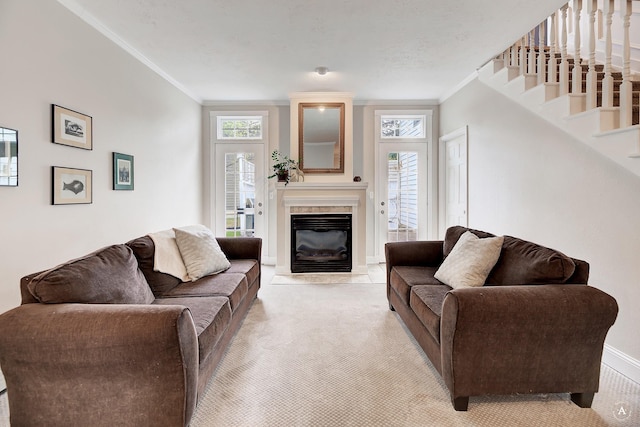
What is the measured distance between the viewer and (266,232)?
534cm

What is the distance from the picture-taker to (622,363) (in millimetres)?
2127

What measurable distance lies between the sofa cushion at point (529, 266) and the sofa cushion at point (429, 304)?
1.27ft

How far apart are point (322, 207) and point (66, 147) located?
3.02 meters

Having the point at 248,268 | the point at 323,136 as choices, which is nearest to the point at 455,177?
the point at 323,136

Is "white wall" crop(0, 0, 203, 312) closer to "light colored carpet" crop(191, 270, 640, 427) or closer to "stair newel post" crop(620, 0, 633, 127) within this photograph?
"light colored carpet" crop(191, 270, 640, 427)

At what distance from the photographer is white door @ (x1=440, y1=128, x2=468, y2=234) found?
4363 millimetres

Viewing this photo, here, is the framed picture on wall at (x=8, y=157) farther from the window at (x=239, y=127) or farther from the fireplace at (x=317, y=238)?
the window at (x=239, y=127)

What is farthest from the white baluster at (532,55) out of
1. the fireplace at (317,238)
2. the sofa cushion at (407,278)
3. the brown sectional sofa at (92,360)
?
the brown sectional sofa at (92,360)

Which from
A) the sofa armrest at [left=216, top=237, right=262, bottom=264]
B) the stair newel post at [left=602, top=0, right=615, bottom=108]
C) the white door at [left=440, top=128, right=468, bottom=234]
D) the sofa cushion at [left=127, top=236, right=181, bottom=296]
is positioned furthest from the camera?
the white door at [left=440, top=128, right=468, bottom=234]

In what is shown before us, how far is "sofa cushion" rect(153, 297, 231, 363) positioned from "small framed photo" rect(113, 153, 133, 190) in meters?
1.38

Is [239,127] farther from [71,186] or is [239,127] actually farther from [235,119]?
[71,186]

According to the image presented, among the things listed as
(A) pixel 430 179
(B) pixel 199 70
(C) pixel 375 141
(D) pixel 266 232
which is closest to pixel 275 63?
(B) pixel 199 70

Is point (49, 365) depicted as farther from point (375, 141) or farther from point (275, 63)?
point (375, 141)

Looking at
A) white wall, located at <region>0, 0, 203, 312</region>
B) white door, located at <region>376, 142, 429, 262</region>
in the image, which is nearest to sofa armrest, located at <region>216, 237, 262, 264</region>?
white wall, located at <region>0, 0, 203, 312</region>
